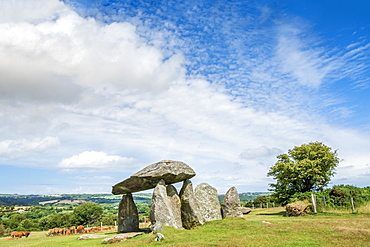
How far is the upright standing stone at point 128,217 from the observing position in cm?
2088

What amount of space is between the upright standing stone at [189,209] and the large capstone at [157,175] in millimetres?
970

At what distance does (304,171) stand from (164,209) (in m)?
20.4

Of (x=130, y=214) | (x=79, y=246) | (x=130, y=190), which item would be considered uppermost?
(x=130, y=190)

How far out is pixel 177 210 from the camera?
749 inches

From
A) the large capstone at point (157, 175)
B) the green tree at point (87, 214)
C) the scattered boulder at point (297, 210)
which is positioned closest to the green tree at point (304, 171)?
the scattered boulder at point (297, 210)

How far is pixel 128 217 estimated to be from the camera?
21000 mm

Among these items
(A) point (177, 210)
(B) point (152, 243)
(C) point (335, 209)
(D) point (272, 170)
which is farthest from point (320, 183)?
(B) point (152, 243)

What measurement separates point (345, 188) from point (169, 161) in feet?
60.7

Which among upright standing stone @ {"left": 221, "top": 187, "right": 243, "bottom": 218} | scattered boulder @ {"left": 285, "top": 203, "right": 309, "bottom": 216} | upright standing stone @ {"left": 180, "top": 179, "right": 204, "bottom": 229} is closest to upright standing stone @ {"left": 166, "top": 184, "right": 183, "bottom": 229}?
upright standing stone @ {"left": 180, "top": 179, "right": 204, "bottom": 229}

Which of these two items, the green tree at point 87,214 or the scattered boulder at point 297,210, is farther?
the green tree at point 87,214

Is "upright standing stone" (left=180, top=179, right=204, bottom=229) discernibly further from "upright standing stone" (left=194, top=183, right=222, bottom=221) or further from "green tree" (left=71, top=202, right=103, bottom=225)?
"green tree" (left=71, top=202, right=103, bottom=225)

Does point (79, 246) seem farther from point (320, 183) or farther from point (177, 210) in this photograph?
point (320, 183)

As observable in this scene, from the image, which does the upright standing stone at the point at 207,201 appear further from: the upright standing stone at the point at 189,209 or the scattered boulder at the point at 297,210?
the scattered boulder at the point at 297,210

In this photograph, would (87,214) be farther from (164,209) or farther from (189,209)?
(164,209)
